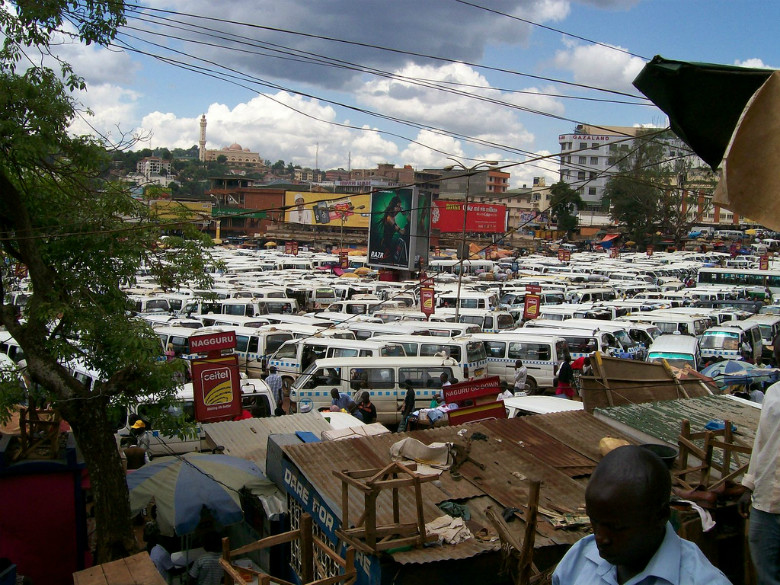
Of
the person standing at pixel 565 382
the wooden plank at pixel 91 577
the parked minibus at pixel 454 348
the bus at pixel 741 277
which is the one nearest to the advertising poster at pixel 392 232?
the bus at pixel 741 277

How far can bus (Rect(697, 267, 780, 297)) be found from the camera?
119 feet

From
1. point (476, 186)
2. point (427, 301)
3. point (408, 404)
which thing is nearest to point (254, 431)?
point (408, 404)

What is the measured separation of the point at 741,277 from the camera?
36750 mm

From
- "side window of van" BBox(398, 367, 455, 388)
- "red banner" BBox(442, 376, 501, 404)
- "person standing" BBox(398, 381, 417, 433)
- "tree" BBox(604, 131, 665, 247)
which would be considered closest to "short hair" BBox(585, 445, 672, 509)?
"red banner" BBox(442, 376, 501, 404)

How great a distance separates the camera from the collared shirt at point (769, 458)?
3.33 m

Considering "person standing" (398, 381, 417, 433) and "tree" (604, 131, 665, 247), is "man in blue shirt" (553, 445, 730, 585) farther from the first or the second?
"tree" (604, 131, 665, 247)

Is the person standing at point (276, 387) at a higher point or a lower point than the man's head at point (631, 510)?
lower

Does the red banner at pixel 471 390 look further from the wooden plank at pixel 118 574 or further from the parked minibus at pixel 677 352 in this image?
the parked minibus at pixel 677 352

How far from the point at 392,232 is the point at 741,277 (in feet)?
64.1

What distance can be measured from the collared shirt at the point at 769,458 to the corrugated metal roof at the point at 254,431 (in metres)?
6.92

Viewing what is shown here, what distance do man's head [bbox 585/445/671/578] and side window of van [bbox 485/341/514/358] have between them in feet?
54.6

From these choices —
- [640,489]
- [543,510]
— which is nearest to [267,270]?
[543,510]

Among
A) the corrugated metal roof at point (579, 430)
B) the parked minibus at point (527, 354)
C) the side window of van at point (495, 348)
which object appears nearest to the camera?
the corrugated metal roof at point (579, 430)

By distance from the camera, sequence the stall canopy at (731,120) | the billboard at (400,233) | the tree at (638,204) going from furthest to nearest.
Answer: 1. the tree at (638,204)
2. the billboard at (400,233)
3. the stall canopy at (731,120)
